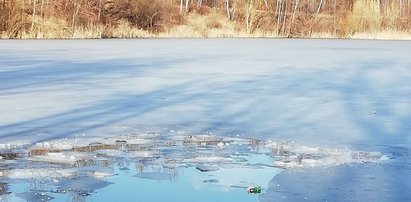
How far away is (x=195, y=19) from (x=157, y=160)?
95.0 ft

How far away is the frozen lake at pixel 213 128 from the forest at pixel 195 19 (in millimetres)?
13428

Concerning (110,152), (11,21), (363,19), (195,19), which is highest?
(363,19)

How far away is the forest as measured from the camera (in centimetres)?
2477

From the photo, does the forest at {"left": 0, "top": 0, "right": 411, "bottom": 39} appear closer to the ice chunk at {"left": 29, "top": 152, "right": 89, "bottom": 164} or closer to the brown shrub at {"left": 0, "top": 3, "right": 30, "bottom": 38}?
the brown shrub at {"left": 0, "top": 3, "right": 30, "bottom": 38}

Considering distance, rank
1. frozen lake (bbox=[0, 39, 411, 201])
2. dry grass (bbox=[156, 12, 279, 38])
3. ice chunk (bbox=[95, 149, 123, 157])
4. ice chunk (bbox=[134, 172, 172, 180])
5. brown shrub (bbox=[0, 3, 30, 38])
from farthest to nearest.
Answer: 1. dry grass (bbox=[156, 12, 279, 38])
2. brown shrub (bbox=[0, 3, 30, 38])
3. ice chunk (bbox=[95, 149, 123, 157])
4. ice chunk (bbox=[134, 172, 172, 180])
5. frozen lake (bbox=[0, 39, 411, 201])

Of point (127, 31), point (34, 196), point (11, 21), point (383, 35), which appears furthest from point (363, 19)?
point (34, 196)

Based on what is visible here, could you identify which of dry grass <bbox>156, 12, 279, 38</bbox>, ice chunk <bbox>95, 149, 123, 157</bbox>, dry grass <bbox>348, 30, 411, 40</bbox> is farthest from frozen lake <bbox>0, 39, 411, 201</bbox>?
dry grass <bbox>348, 30, 411, 40</bbox>

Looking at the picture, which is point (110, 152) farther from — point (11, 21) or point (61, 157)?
point (11, 21)

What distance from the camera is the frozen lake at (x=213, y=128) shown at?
12.2 feet

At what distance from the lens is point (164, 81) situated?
9641 mm

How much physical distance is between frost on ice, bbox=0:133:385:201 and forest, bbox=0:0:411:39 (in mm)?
18926

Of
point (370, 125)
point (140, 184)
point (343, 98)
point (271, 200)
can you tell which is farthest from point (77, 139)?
point (343, 98)

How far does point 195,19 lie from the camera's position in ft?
108

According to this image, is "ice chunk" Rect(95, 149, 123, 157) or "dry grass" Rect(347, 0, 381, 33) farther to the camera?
"dry grass" Rect(347, 0, 381, 33)
